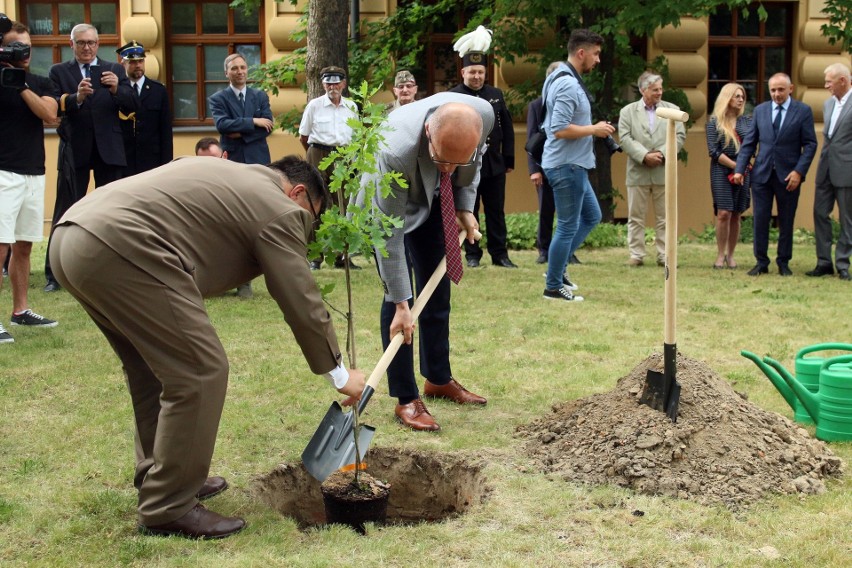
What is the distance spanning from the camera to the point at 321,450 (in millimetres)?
4559

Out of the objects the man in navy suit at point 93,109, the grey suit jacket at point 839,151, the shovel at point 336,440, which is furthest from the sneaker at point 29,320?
the grey suit jacket at point 839,151

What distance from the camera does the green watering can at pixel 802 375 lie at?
525cm

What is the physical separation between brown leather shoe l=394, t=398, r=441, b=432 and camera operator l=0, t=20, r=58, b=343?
136 inches

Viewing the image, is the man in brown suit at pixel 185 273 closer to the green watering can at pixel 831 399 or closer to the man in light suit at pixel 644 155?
the green watering can at pixel 831 399

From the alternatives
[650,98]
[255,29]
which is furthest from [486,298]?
[255,29]

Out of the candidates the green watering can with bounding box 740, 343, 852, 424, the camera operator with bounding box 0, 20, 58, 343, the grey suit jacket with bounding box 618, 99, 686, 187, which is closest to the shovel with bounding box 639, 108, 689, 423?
the green watering can with bounding box 740, 343, 852, 424

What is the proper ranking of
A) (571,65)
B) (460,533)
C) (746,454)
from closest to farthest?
1. (460,533)
2. (746,454)
3. (571,65)

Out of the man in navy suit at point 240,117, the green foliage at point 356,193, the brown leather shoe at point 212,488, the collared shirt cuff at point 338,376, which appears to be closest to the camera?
the collared shirt cuff at point 338,376

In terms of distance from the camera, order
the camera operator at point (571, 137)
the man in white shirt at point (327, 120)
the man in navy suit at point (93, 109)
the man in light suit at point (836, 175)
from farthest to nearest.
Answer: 1. the man in light suit at point (836, 175)
2. the man in white shirt at point (327, 120)
3. the man in navy suit at point (93, 109)
4. the camera operator at point (571, 137)

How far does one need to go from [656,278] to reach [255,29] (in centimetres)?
813

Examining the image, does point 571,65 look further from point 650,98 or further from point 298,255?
point 298,255

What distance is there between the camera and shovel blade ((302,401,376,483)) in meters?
4.52

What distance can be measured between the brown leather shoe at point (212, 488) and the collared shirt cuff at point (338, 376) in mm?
858

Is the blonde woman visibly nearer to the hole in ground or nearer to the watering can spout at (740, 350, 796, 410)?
the watering can spout at (740, 350, 796, 410)
